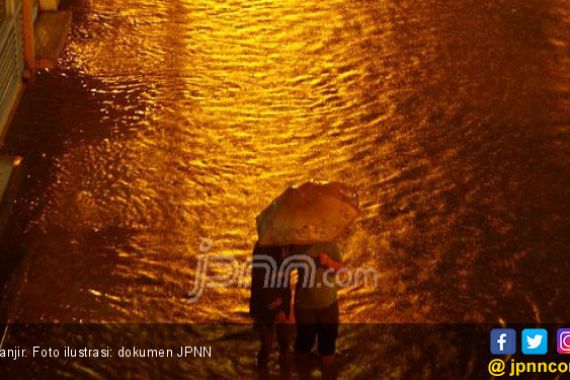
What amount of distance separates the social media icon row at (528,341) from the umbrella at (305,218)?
195 centimetres

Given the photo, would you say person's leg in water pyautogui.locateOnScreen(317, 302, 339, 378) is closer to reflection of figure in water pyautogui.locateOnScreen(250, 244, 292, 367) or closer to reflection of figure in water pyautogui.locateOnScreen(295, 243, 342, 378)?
reflection of figure in water pyautogui.locateOnScreen(295, 243, 342, 378)

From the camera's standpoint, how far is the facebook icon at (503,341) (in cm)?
848

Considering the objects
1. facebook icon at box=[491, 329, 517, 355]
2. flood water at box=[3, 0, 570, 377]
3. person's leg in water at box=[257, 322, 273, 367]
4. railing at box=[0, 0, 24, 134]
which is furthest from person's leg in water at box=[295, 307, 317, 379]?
railing at box=[0, 0, 24, 134]

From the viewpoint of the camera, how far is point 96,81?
12.4 meters

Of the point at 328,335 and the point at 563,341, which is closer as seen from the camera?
the point at 328,335

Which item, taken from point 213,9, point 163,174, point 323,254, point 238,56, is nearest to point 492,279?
point 323,254

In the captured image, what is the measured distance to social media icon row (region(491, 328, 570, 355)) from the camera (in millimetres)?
8484

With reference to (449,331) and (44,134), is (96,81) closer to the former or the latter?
(44,134)

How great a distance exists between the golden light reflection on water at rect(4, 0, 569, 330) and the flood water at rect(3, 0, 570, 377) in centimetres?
2

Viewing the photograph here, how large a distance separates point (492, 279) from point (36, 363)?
4017 millimetres

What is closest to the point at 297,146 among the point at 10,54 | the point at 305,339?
the point at 10,54

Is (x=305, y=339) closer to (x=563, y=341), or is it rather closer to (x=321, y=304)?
(x=321, y=304)

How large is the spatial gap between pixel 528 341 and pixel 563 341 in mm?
301

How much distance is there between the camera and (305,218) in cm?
742
